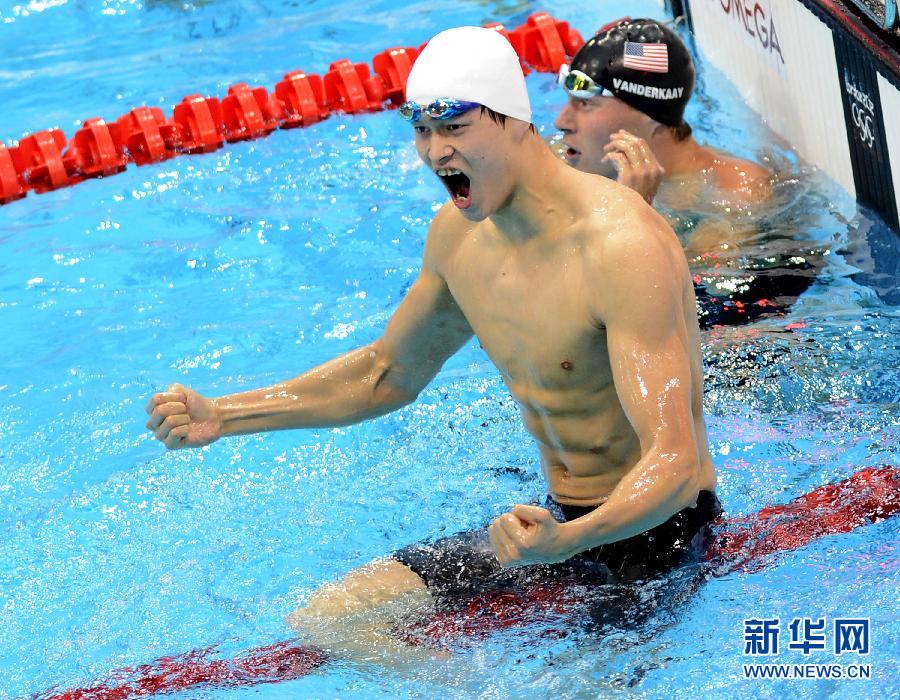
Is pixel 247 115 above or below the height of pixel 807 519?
above

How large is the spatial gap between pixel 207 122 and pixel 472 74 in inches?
200

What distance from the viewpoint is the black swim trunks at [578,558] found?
315 cm

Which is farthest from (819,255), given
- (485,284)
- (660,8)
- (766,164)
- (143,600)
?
(660,8)

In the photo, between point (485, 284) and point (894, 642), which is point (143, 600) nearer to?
point (485, 284)

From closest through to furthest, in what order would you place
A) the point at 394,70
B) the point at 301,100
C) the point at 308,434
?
1. the point at 308,434
2. the point at 301,100
3. the point at 394,70

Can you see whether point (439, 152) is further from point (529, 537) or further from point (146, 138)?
point (146, 138)

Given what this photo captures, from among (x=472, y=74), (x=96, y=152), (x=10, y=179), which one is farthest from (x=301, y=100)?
(x=472, y=74)

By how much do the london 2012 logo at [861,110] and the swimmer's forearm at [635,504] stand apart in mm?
3237

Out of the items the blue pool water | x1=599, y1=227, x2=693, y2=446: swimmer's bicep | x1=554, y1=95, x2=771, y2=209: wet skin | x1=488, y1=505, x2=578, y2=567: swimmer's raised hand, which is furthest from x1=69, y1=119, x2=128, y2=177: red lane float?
x1=488, y1=505, x2=578, y2=567: swimmer's raised hand

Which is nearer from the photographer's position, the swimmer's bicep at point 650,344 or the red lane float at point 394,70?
the swimmer's bicep at point 650,344

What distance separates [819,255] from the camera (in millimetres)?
5375

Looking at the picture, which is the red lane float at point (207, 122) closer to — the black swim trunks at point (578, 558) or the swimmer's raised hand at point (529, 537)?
the black swim trunks at point (578, 558)

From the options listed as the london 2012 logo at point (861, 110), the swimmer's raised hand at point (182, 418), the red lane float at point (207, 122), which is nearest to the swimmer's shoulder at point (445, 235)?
the swimmer's raised hand at point (182, 418)

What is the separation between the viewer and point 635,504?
2.49 m
